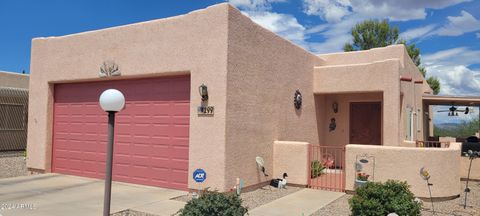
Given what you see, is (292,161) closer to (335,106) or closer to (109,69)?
(335,106)

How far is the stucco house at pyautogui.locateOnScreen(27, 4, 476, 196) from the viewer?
8422 millimetres

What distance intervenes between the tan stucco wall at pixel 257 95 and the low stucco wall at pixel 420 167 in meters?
2.75

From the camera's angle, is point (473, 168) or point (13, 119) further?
point (13, 119)

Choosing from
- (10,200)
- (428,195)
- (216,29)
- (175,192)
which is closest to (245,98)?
(216,29)

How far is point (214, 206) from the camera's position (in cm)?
500

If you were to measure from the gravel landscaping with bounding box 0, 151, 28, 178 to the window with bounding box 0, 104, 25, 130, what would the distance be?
4.21 feet

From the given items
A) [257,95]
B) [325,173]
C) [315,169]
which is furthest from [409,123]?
[257,95]

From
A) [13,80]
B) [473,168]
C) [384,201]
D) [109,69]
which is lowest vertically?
[384,201]

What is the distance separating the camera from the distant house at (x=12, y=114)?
16.8 meters

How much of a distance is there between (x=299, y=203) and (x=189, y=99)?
136 inches

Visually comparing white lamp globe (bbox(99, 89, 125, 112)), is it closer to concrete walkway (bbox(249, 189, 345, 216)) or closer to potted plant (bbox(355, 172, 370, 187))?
concrete walkway (bbox(249, 189, 345, 216))

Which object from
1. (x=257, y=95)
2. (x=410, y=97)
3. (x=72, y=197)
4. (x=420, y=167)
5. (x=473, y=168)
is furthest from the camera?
(x=410, y=97)

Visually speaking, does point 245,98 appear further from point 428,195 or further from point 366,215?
point 428,195

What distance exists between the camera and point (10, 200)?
24.9 ft
